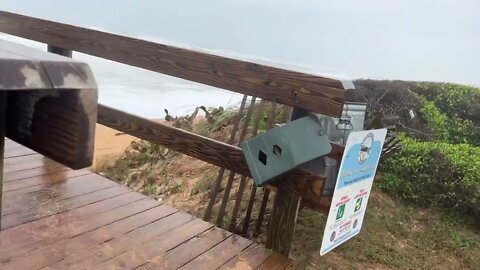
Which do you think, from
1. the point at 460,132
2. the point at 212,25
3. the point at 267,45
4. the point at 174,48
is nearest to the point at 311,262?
the point at 174,48

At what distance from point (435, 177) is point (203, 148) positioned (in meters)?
3.15

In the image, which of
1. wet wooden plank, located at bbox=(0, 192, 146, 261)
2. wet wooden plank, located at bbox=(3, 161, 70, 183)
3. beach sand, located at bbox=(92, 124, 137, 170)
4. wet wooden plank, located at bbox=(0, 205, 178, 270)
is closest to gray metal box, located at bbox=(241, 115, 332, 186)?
wet wooden plank, located at bbox=(0, 205, 178, 270)

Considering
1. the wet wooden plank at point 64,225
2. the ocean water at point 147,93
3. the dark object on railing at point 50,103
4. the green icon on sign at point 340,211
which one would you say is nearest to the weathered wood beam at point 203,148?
the green icon on sign at point 340,211

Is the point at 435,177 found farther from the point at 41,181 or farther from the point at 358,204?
the point at 41,181

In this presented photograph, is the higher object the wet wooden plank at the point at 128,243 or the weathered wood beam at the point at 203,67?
the weathered wood beam at the point at 203,67

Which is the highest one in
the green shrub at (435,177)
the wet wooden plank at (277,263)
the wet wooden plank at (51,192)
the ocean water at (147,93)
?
the wet wooden plank at (277,263)

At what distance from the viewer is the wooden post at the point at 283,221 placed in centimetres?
224

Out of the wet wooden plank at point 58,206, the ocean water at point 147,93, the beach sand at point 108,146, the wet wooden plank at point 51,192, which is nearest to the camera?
the wet wooden plank at point 58,206

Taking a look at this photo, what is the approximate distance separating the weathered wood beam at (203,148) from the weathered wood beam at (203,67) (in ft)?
1.03

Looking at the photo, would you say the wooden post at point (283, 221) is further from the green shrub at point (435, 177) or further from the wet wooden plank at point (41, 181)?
the green shrub at point (435, 177)

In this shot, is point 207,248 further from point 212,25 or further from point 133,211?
point 212,25

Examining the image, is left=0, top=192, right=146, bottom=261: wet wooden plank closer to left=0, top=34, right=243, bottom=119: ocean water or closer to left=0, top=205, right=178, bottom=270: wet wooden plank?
left=0, top=205, right=178, bottom=270: wet wooden plank

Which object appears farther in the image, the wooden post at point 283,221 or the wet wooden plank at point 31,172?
the wet wooden plank at point 31,172

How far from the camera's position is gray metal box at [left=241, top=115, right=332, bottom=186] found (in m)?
2.03
